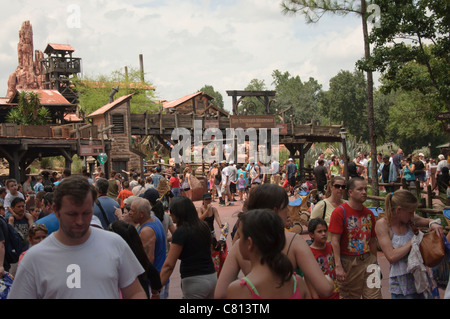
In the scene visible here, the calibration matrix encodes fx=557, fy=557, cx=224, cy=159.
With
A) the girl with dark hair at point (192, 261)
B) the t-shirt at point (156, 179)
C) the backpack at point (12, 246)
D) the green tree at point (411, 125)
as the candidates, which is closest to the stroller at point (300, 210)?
the t-shirt at point (156, 179)

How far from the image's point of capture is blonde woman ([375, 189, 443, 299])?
4.54 m

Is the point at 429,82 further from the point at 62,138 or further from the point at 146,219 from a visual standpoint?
the point at 62,138

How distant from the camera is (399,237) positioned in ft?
15.3

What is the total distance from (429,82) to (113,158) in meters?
22.6

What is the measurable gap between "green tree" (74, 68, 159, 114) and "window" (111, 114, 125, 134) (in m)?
27.1

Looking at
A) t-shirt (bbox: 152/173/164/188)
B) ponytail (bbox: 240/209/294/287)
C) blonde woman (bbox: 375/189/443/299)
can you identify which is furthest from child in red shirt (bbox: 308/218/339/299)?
t-shirt (bbox: 152/173/164/188)

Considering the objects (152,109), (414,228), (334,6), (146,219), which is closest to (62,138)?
(334,6)

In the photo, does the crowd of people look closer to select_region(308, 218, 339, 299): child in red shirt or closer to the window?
select_region(308, 218, 339, 299): child in red shirt

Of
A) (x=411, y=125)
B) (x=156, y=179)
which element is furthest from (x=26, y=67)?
(x=156, y=179)

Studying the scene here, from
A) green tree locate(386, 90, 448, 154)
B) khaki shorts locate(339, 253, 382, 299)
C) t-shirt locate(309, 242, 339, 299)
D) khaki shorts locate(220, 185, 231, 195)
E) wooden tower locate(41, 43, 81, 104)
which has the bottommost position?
khaki shorts locate(220, 185, 231, 195)

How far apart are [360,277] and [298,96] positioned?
9931cm

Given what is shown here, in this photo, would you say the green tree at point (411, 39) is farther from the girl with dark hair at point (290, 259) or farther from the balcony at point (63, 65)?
the balcony at point (63, 65)

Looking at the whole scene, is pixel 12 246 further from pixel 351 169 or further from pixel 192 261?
pixel 351 169
